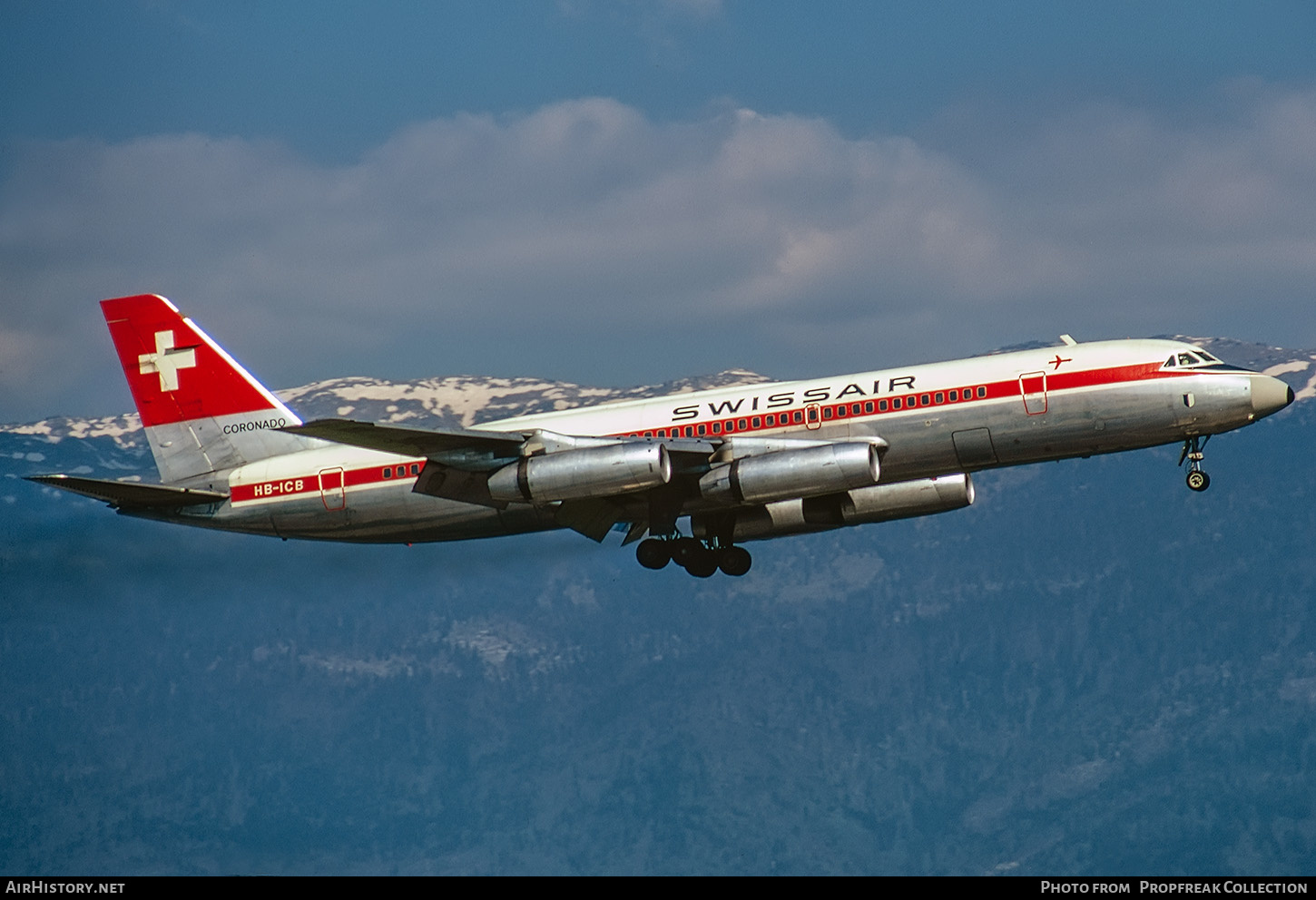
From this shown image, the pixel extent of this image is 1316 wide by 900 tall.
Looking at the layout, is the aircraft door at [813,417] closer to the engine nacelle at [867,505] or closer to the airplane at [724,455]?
the airplane at [724,455]

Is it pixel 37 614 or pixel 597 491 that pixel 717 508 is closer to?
pixel 597 491

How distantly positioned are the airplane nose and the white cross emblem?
38603 mm

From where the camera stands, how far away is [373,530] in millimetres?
58188

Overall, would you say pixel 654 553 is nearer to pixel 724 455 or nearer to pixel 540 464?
pixel 724 455

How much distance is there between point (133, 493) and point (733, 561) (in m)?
21.1

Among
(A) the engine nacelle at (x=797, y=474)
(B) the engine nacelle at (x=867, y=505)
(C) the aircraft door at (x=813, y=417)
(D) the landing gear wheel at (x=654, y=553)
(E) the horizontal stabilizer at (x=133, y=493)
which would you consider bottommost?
(D) the landing gear wheel at (x=654, y=553)

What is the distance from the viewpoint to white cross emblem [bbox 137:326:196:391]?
64.6 meters

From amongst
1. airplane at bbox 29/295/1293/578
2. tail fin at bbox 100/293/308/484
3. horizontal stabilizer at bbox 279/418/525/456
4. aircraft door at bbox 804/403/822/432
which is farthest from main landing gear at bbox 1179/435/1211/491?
tail fin at bbox 100/293/308/484

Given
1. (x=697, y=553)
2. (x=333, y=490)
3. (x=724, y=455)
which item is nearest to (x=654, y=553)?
(x=697, y=553)

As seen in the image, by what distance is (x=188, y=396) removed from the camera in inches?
2518

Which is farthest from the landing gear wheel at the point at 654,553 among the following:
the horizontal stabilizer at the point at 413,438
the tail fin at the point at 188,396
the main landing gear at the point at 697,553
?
the tail fin at the point at 188,396

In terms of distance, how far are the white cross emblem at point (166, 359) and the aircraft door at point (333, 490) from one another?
9950mm

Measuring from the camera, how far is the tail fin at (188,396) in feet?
204
